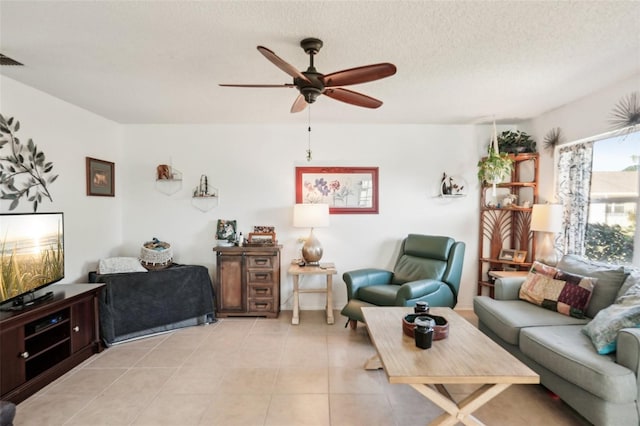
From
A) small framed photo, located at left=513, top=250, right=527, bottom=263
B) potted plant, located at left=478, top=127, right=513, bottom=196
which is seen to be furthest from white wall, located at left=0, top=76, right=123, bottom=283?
small framed photo, located at left=513, top=250, right=527, bottom=263

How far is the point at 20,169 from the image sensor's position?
8.78ft

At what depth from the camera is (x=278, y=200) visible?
4.04 metres

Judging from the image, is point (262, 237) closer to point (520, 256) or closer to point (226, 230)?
point (226, 230)

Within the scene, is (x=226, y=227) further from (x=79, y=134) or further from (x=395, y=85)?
(x=395, y=85)

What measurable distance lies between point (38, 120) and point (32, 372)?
2.14 m

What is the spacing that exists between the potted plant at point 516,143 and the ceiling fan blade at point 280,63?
118 inches

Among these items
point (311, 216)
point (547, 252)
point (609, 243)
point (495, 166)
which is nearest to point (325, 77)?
point (311, 216)

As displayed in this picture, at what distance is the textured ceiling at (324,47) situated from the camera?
1684 millimetres

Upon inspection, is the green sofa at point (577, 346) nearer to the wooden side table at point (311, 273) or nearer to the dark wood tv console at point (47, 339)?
the wooden side table at point (311, 273)

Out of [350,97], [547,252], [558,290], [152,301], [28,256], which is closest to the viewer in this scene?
[350,97]

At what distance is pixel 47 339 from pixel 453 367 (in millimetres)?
2987

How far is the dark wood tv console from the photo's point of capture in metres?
2.11

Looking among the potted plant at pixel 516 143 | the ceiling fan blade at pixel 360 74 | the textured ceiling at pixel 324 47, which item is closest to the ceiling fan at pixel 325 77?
the ceiling fan blade at pixel 360 74

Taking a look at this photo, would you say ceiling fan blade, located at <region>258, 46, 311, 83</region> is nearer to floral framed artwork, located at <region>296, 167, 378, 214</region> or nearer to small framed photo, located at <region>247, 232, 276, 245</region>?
floral framed artwork, located at <region>296, 167, 378, 214</region>
